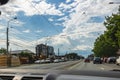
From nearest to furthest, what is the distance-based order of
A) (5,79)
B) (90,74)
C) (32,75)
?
(90,74) → (32,75) → (5,79)

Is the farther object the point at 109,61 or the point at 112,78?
the point at 109,61

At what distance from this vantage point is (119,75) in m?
3.34

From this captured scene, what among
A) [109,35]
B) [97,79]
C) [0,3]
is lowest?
[97,79]

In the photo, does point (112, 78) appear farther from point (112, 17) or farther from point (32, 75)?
point (112, 17)

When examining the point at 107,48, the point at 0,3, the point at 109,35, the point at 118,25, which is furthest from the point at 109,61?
the point at 0,3

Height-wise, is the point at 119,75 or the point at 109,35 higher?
the point at 109,35

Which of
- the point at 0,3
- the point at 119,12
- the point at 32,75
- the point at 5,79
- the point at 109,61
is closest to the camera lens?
the point at 32,75

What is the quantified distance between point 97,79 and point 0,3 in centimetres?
212

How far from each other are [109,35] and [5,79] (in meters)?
83.2

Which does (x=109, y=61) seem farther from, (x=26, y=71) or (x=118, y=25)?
(x=26, y=71)

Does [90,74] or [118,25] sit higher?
[118,25]

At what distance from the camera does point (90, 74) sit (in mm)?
3338

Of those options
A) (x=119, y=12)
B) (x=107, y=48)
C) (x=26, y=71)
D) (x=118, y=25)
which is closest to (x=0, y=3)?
(x=26, y=71)

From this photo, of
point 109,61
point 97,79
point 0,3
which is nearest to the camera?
point 97,79
